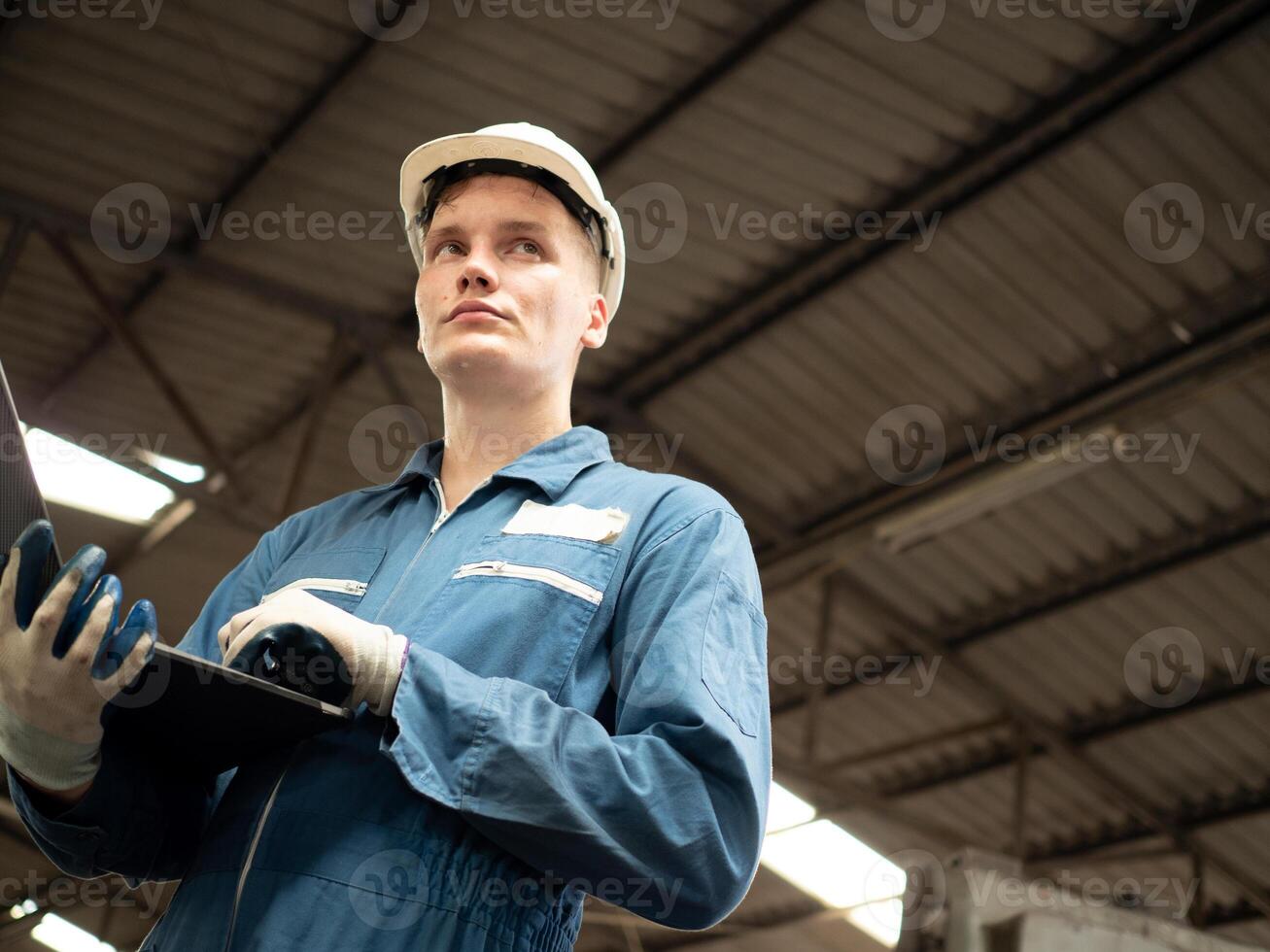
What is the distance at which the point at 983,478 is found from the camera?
1077 centimetres

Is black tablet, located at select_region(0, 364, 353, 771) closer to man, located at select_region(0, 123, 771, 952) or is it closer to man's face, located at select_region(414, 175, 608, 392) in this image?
man, located at select_region(0, 123, 771, 952)

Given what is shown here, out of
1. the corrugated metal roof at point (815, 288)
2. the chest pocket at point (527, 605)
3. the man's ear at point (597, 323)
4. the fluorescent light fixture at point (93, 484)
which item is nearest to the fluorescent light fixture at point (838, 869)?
the corrugated metal roof at point (815, 288)

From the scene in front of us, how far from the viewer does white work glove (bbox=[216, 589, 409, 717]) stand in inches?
74.1

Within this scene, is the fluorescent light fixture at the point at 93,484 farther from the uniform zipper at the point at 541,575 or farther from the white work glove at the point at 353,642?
the white work glove at the point at 353,642

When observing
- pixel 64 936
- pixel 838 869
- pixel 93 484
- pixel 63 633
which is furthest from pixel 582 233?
pixel 64 936

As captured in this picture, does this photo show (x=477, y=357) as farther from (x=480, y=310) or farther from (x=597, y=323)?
(x=597, y=323)

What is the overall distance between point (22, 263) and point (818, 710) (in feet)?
27.1

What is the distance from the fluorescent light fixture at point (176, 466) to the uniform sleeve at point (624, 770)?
36.9 feet

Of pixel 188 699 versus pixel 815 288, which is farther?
pixel 815 288

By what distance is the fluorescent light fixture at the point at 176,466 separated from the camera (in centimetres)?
1266

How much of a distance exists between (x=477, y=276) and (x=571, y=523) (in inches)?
22.0

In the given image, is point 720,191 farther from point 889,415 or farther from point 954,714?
point 954,714

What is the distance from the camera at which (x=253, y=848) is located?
77.7 inches

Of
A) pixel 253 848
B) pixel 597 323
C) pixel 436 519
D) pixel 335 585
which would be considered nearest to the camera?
pixel 253 848
